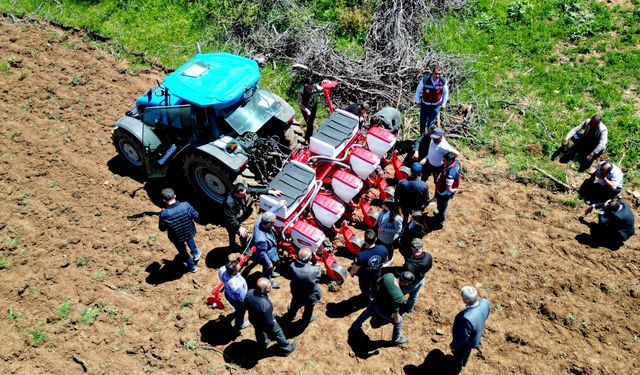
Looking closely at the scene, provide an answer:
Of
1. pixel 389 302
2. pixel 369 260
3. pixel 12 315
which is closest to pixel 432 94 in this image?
pixel 369 260

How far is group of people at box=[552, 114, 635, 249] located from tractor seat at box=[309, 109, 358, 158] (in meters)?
3.95

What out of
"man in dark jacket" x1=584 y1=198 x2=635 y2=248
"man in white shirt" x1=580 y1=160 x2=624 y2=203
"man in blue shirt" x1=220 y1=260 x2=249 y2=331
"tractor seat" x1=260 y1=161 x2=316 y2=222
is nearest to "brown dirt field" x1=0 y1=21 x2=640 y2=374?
"man in dark jacket" x1=584 y1=198 x2=635 y2=248

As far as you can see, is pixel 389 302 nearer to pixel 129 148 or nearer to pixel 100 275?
pixel 100 275

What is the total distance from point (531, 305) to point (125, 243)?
6.10 metres

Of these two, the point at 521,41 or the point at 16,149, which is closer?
the point at 16,149

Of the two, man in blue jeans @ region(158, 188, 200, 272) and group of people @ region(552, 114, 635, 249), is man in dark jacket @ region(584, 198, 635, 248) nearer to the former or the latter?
group of people @ region(552, 114, 635, 249)

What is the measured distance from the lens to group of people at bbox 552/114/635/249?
7.92 metres

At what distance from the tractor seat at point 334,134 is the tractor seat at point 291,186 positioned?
1.52ft

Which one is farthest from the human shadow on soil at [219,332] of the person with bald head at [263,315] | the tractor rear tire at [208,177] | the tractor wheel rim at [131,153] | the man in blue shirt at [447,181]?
the man in blue shirt at [447,181]

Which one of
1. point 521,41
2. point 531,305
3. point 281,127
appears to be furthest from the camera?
point 521,41

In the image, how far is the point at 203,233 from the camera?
27.9 ft

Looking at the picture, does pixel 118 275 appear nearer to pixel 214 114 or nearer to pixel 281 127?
pixel 214 114

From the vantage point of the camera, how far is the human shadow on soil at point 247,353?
6.90 meters

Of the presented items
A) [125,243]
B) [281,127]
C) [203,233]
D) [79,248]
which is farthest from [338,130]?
[79,248]
